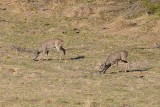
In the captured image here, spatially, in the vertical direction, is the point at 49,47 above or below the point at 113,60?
above

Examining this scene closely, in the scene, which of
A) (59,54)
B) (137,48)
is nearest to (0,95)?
(59,54)

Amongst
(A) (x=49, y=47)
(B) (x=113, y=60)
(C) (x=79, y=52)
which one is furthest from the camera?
(C) (x=79, y=52)

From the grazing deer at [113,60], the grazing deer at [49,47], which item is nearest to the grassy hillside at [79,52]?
the grazing deer at [113,60]

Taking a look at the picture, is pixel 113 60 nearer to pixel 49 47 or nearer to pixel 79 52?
pixel 49 47

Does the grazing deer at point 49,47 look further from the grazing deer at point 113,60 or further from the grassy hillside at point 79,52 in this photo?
the grazing deer at point 113,60

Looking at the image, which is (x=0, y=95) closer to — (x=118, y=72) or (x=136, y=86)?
(x=136, y=86)

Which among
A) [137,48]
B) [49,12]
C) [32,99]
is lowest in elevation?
[32,99]

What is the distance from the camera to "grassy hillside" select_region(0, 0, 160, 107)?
18630 mm

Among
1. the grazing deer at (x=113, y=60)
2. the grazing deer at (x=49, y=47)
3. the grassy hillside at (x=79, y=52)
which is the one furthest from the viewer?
the grazing deer at (x=49, y=47)

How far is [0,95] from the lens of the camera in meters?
18.5

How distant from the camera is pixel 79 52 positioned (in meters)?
31.1

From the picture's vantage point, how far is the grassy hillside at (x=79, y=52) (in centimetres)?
1863

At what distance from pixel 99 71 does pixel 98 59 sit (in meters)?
3.97

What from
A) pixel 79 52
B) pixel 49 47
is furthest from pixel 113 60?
pixel 79 52
